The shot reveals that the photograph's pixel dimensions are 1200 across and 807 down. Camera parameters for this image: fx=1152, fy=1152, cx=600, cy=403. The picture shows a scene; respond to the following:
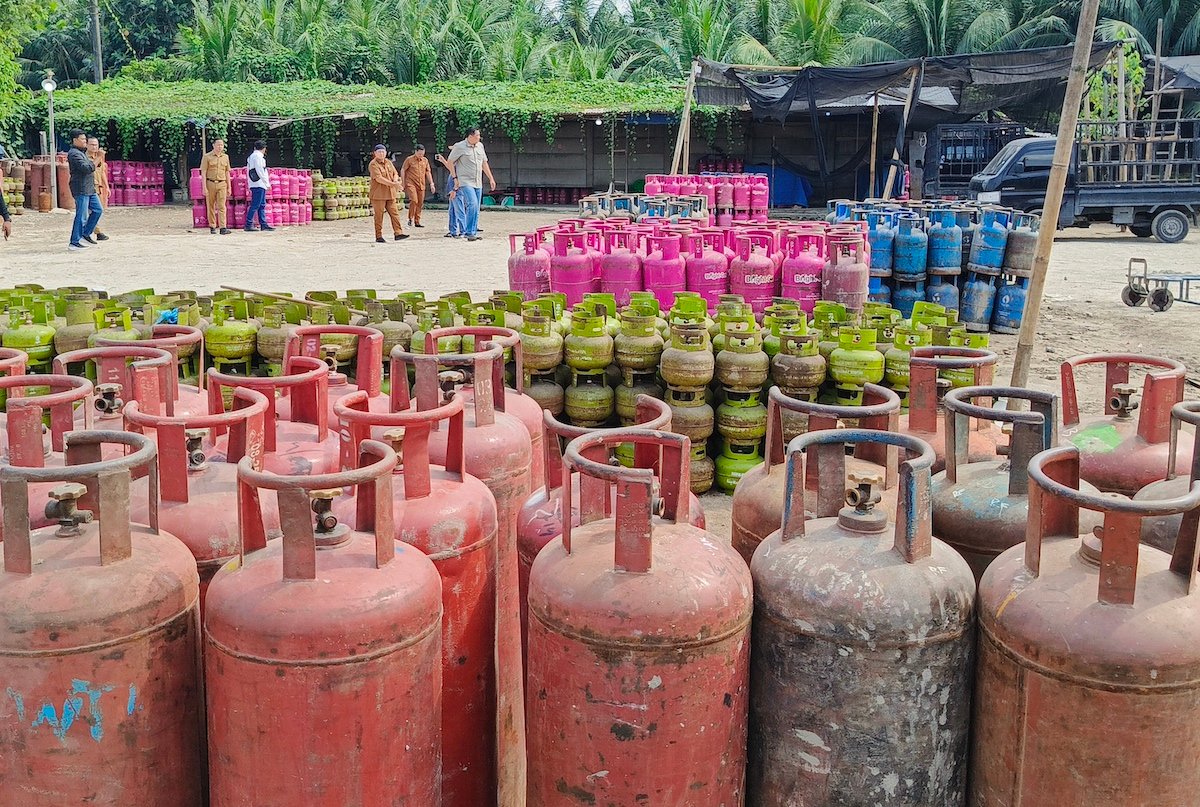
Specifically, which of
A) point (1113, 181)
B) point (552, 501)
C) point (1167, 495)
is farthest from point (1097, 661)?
point (1113, 181)

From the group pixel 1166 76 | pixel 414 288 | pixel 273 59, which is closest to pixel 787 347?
pixel 414 288

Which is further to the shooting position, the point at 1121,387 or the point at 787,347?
the point at 787,347

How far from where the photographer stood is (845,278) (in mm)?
8633

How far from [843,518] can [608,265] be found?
6376 millimetres

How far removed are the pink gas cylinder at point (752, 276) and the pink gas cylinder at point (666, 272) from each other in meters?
0.39

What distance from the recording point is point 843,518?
107 inches

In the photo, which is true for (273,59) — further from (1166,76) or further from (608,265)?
(608,265)

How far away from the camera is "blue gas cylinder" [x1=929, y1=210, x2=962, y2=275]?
11086 millimetres

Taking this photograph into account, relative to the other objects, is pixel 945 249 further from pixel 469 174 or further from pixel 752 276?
pixel 469 174

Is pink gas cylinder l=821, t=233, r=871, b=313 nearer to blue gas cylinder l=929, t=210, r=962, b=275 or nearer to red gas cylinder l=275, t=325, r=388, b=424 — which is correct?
blue gas cylinder l=929, t=210, r=962, b=275

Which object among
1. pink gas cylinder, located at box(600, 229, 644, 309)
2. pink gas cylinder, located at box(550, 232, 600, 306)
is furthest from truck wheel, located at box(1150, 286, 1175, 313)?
pink gas cylinder, located at box(550, 232, 600, 306)

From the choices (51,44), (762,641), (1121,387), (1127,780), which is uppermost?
(51,44)

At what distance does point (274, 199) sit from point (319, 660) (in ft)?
71.1

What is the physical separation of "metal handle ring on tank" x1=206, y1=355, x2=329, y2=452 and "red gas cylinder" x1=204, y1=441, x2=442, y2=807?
0.82m
